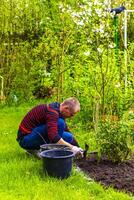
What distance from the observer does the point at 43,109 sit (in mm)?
6484

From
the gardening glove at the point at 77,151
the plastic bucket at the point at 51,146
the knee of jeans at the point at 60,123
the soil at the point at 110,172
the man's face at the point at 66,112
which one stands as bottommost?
the soil at the point at 110,172

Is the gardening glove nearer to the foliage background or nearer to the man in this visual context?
the man

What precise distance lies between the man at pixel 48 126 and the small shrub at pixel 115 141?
337 millimetres

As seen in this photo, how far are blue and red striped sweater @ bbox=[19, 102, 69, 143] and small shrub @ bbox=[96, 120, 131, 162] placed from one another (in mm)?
558

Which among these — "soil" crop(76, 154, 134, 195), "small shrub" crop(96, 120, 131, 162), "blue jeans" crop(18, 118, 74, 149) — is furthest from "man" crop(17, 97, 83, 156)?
"small shrub" crop(96, 120, 131, 162)

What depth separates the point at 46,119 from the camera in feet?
21.2

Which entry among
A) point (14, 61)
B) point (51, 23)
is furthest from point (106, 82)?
point (14, 61)

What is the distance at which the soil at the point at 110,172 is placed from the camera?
5402 mm

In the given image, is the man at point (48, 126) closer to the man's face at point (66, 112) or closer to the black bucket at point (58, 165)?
the man's face at point (66, 112)

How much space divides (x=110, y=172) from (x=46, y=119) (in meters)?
1.17

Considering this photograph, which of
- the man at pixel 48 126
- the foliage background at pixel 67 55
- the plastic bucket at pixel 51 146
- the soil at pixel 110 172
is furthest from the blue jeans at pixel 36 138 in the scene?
the foliage background at pixel 67 55

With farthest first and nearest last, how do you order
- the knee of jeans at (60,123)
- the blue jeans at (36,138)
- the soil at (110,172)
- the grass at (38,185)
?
the blue jeans at (36,138) → the knee of jeans at (60,123) → the soil at (110,172) → the grass at (38,185)

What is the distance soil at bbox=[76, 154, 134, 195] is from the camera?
5402 mm

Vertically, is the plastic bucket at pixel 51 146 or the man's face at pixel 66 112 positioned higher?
the man's face at pixel 66 112
